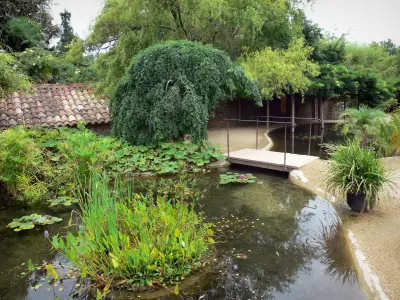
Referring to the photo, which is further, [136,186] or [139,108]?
[139,108]

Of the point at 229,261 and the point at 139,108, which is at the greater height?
the point at 139,108

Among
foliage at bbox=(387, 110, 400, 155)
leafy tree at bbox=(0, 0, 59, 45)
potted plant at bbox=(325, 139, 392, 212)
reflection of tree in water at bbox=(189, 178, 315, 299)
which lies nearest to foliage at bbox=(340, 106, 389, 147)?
foliage at bbox=(387, 110, 400, 155)

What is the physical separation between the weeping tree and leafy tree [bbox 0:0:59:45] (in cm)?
912

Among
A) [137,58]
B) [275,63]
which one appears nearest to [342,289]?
[137,58]

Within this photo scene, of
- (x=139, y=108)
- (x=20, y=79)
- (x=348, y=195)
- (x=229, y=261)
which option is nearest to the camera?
(x=229, y=261)

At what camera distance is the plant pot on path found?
18.0ft

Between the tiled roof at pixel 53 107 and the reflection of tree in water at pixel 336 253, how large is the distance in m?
7.87

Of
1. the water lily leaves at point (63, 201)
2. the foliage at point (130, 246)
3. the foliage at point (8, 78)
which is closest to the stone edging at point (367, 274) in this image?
the foliage at point (130, 246)

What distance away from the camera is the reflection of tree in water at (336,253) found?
396 cm

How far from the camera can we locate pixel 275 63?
37.8 ft

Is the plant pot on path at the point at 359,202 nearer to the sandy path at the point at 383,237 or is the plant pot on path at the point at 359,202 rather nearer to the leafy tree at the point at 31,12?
the sandy path at the point at 383,237

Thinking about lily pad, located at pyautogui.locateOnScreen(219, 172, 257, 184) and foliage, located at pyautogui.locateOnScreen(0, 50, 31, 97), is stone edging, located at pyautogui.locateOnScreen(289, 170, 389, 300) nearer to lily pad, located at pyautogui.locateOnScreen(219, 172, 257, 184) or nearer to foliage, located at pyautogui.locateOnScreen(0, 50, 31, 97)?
lily pad, located at pyautogui.locateOnScreen(219, 172, 257, 184)

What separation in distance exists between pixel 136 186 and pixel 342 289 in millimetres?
5070

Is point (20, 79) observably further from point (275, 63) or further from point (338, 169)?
point (275, 63)
